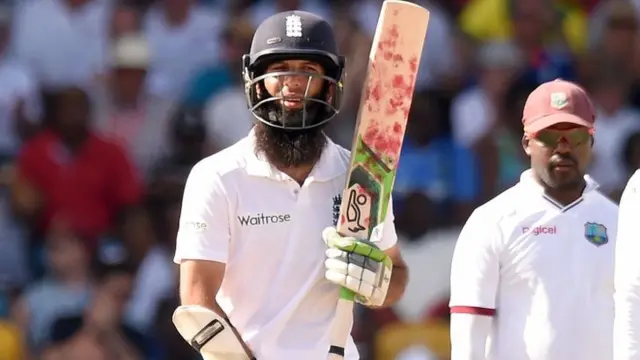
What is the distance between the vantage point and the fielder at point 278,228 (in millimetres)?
4594

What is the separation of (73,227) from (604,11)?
3.46 m

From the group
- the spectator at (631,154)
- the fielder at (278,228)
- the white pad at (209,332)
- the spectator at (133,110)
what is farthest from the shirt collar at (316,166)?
the spectator at (133,110)

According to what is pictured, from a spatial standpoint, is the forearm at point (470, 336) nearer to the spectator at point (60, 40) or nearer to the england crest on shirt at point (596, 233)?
the england crest on shirt at point (596, 233)

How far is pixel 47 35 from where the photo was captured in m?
9.44

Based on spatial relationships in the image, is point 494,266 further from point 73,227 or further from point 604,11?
point 604,11

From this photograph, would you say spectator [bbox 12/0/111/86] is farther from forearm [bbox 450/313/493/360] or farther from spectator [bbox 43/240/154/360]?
forearm [bbox 450/313/493/360]

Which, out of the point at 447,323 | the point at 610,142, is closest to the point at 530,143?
the point at 447,323

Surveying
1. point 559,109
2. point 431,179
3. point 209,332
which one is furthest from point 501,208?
point 431,179

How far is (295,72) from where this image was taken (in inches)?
185

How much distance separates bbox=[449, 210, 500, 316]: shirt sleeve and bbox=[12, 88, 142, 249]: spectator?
12.3 feet

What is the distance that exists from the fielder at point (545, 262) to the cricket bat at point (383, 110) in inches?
23.0

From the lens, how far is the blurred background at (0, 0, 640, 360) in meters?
8.33

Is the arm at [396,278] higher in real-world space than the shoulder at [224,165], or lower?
lower

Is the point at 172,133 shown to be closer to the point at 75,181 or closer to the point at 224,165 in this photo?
the point at 75,181
